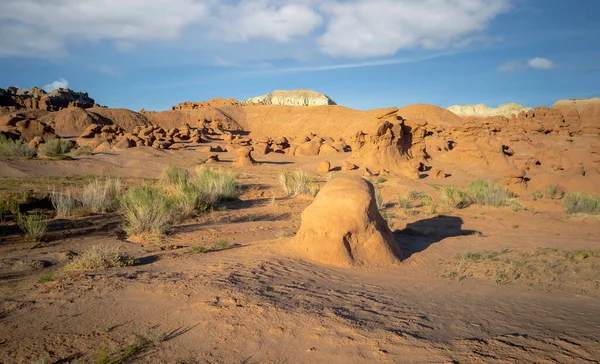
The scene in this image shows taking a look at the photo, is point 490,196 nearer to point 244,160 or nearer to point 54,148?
point 244,160

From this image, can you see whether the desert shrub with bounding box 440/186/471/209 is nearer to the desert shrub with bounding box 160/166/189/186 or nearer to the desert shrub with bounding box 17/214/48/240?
the desert shrub with bounding box 160/166/189/186

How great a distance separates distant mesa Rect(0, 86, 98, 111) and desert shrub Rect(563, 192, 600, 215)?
52.8 meters

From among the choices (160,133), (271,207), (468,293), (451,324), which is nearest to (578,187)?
(271,207)

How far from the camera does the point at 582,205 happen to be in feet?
42.7

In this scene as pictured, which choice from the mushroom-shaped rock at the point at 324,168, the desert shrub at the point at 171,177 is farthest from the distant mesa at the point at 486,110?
the desert shrub at the point at 171,177

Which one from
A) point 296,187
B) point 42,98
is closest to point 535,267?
point 296,187

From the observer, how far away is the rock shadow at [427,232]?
809cm

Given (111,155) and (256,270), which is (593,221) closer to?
(256,270)

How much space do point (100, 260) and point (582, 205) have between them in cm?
1439

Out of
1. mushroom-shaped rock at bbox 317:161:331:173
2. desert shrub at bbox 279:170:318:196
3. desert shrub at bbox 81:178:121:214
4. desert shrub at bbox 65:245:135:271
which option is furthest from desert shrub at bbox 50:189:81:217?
mushroom-shaped rock at bbox 317:161:331:173

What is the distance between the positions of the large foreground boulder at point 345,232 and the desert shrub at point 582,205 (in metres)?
9.73

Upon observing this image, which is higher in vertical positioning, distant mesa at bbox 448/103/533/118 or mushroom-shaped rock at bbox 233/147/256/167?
distant mesa at bbox 448/103/533/118

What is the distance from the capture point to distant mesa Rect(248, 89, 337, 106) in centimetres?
8112

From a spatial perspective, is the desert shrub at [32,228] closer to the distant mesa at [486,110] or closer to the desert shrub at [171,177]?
the desert shrub at [171,177]
